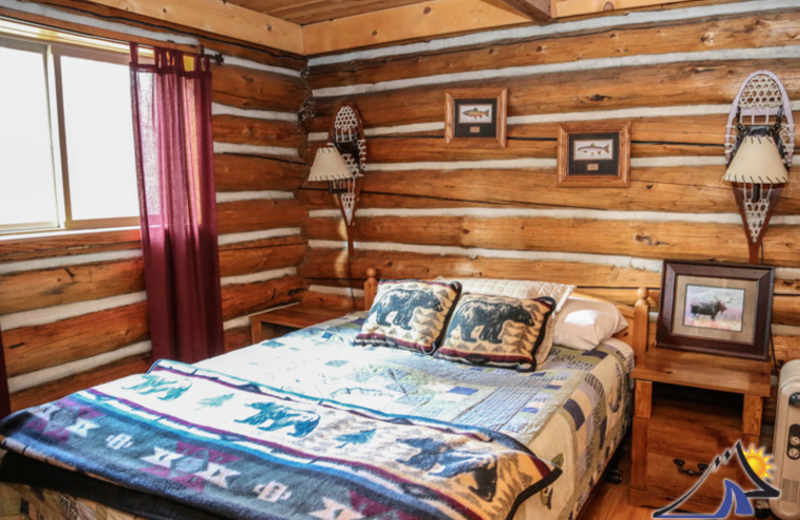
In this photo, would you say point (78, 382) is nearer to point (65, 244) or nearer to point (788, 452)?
point (65, 244)

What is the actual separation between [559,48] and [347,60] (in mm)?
1487

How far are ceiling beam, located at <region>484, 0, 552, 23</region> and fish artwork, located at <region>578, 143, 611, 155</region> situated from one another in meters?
0.72

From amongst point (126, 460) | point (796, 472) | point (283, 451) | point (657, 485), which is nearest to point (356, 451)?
point (283, 451)

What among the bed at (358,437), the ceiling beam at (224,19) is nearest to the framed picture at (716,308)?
the bed at (358,437)

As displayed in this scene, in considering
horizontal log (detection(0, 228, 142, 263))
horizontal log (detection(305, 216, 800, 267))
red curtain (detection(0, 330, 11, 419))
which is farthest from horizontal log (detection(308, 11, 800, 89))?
red curtain (detection(0, 330, 11, 419))

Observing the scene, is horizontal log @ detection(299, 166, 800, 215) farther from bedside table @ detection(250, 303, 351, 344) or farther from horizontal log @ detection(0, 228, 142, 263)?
horizontal log @ detection(0, 228, 142, 263)

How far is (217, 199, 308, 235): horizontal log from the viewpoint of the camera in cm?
405

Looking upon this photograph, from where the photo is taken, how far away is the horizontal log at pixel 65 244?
2994 millimetres

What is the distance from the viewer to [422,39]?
396 cm

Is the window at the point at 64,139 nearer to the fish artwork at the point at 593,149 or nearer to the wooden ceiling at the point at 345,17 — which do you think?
the wooden ceiling at the point at 345,17

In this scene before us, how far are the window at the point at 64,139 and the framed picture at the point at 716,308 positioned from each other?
2991 mm

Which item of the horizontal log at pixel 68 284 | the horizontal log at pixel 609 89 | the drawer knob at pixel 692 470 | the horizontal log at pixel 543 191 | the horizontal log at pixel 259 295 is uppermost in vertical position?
the horizontal log at pixel 609 89

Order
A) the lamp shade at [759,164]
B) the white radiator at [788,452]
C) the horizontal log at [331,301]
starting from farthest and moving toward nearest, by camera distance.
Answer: the horizontal log at [331,301]
the lamp shade at [759,164]
the white radiator at [788,452]

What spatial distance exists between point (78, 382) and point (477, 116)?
105 inches
